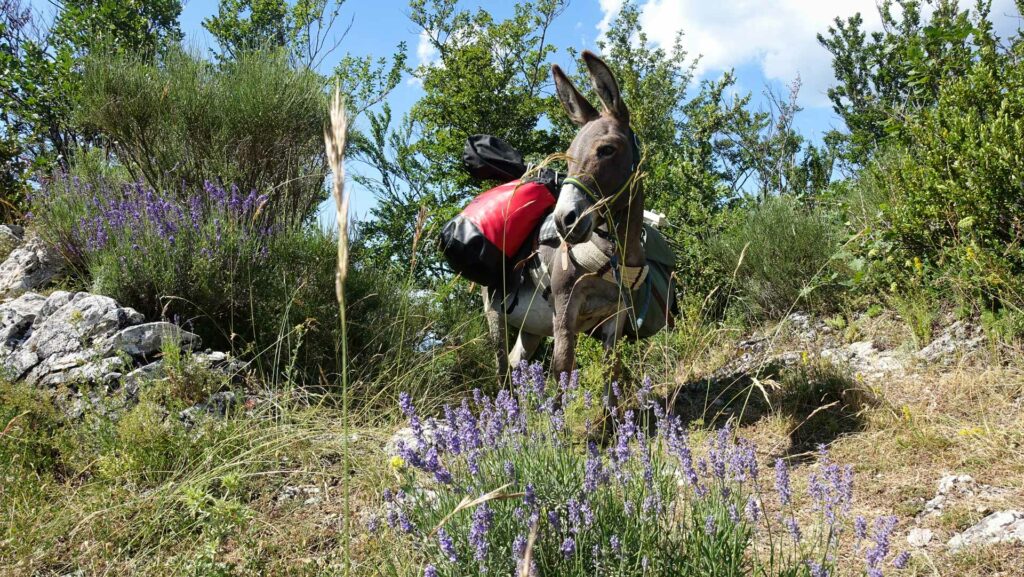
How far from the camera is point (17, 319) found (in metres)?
4.61

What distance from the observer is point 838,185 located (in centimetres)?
845

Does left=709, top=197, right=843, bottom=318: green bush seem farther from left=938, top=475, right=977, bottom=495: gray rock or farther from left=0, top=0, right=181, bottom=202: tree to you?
left=0, top=0, right=181, bottom=202: tree

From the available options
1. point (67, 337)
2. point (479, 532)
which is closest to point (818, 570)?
point (479, 532)

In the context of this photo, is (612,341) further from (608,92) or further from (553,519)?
(553,519)

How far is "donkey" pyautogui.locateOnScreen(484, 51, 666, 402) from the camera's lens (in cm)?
365

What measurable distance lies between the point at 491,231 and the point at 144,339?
2.27 metres

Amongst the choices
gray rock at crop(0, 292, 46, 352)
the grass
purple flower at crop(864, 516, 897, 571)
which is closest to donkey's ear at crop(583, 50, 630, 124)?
the grass

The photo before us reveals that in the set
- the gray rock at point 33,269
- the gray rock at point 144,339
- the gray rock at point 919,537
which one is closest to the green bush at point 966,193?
the gray rock at point 919,537

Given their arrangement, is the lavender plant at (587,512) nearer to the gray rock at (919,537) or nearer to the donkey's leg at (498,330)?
the gray rock at (919,537)

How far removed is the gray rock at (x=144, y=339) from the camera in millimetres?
4145

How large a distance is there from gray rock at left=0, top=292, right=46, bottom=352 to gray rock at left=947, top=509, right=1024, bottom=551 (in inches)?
206

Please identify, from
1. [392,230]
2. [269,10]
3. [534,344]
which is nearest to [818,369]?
[534,344]

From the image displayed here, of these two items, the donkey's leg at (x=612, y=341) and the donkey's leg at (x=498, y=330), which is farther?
the donkey's leg at (x=498, y=330)

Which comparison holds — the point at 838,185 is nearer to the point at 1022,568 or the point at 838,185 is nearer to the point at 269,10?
the point at 1022,568
